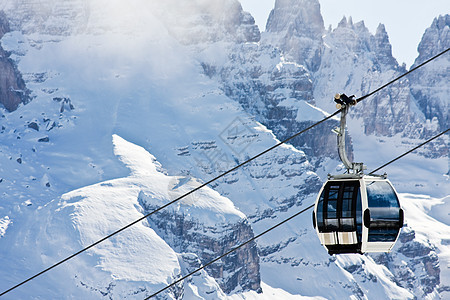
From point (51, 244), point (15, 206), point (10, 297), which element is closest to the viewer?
point (10, 297)

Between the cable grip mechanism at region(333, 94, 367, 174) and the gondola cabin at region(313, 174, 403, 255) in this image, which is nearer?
the cable grip mechanism at region(333, 94, 367, 174)

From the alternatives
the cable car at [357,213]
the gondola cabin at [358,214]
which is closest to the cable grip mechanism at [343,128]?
the cable car at [357,213]

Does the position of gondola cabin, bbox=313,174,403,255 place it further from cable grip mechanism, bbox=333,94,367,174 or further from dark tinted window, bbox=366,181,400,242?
cable grip mechanism, bbox=333,94,367,174

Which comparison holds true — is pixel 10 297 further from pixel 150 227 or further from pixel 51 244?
pixel 150 227

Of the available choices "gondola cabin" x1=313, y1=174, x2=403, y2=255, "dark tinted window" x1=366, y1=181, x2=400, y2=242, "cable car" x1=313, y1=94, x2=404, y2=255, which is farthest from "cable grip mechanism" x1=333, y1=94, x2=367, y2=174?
"dark tinted window" x1=366, y1=181, x2=400, y2=242

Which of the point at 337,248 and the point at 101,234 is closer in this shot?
the point at 337,248

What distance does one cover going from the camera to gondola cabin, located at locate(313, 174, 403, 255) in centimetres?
2003

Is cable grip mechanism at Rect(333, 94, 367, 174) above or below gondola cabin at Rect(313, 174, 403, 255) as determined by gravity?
above

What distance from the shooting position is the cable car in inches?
788

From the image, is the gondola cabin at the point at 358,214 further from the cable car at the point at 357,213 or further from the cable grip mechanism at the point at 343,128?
the cable grip mechanism at the point at 343,128

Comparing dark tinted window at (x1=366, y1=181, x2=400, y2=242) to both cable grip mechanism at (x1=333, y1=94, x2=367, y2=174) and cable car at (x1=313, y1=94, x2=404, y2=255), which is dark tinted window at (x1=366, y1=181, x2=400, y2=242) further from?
cable grip mechanism at (x1=333, y1=94, x2=367, y2=174)

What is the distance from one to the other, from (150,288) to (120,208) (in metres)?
24.5

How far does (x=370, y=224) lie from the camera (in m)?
19.9

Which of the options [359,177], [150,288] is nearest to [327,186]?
[359,177]
